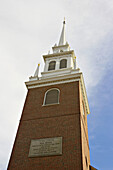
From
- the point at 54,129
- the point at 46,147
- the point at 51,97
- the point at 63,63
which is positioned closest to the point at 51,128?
the point at 54,129

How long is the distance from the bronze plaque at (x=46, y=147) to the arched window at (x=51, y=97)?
12.3ft

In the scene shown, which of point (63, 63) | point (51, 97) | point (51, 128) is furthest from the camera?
point (63, 63)

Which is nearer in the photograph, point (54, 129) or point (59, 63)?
point (54, 129)

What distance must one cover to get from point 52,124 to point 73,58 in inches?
409

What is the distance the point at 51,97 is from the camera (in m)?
17.5

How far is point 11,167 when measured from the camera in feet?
43.5

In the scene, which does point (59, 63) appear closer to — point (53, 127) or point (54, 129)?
point (53, 127)

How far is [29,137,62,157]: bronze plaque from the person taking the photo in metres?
13.2

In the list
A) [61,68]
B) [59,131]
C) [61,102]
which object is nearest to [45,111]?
[61,102]

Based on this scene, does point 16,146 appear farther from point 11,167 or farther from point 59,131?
point 59,131

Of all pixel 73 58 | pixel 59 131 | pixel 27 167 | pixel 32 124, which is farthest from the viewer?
pixel 73 58

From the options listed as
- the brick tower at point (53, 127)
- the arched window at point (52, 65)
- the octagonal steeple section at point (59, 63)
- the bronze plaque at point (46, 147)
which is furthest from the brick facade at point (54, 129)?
the arched window at point (52, 65)

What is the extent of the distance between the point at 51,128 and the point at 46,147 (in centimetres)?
156

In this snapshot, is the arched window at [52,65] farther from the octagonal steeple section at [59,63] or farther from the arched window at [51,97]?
the arched window at [51,97]
